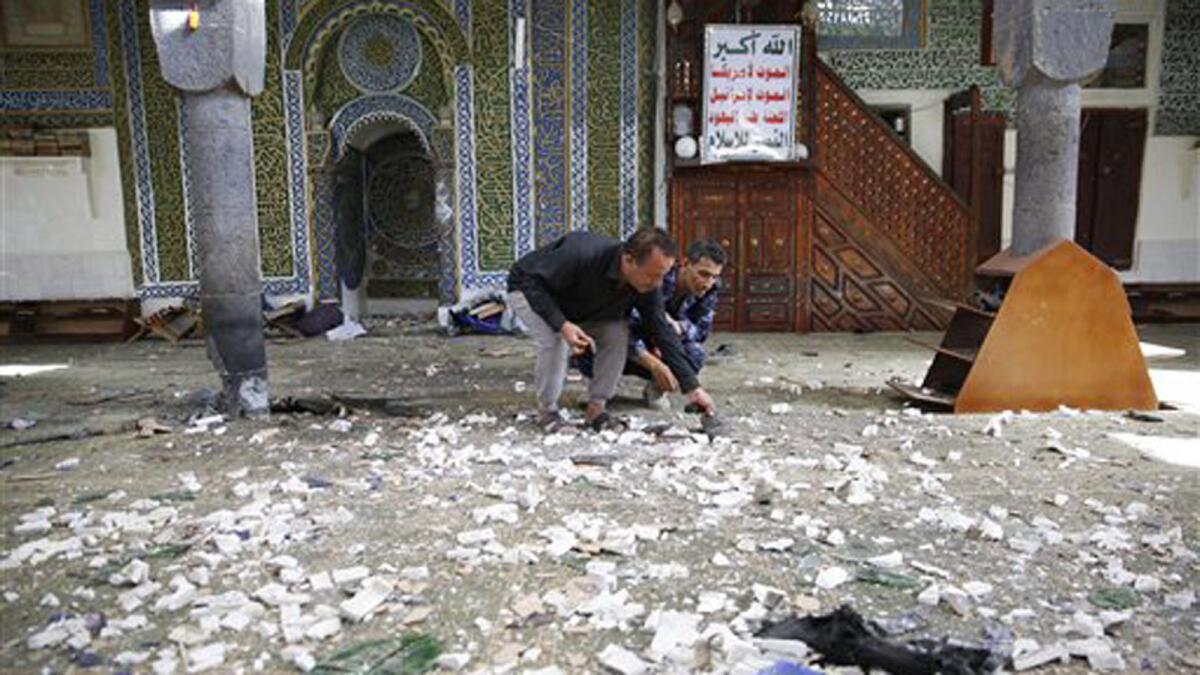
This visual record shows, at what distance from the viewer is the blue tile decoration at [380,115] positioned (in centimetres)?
1058

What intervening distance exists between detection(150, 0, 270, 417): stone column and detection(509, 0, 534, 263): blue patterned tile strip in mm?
4809

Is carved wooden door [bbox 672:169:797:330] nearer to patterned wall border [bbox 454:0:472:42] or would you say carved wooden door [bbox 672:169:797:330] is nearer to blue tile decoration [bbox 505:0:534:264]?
blue tile decoration [bbox 505:0:534:264]

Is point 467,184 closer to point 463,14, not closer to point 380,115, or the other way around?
point 380,115

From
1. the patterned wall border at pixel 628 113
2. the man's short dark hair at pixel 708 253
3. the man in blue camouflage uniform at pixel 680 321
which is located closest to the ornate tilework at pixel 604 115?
the patterned wall border at pixel 628 113

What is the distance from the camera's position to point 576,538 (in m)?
3.38

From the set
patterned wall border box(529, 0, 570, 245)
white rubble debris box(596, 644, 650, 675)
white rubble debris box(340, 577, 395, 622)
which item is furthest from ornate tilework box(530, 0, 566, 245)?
white rubble debris box(596, 644, 650, 675)

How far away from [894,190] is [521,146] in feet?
15.0

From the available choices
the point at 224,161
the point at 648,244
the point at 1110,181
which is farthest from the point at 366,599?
the point at 1110,181

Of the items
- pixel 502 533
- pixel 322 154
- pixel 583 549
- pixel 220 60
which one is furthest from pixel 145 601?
pixel 322 154

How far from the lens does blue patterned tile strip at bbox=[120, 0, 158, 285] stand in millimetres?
10352

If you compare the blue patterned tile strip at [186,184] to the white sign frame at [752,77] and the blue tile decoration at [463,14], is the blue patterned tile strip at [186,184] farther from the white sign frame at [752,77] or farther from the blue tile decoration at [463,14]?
the white sign frame at [752,77]

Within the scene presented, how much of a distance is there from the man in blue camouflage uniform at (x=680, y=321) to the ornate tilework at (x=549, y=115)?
4834mm

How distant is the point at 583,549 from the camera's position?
3266 mm

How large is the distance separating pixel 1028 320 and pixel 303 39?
28.6 ft
